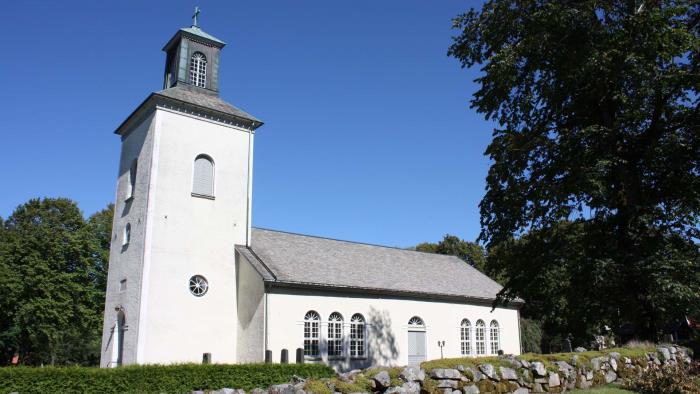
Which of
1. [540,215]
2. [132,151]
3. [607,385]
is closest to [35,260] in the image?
[132,151]

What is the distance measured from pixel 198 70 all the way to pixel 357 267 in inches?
521

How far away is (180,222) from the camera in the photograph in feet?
78.9

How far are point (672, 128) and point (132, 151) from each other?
22965 mm

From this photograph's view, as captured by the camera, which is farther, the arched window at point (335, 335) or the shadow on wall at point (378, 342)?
the shadow on wall at point (378, 342)

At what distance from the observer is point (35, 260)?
39.4 metres

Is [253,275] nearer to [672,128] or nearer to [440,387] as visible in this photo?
[440,387]

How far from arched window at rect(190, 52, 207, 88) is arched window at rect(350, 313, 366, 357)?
46.7ft

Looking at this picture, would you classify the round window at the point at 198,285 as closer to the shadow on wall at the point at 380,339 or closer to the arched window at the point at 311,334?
the arched window at the point at 311,334

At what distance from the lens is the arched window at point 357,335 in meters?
25.8

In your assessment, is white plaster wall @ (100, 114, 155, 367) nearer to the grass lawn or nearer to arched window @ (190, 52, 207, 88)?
arched window @ (190, 52, 207, 88)

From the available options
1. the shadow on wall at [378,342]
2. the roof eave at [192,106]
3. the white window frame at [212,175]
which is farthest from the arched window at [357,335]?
the roof eave at [192,106]

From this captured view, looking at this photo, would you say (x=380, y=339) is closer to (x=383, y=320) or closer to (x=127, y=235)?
(x=383, y=320)

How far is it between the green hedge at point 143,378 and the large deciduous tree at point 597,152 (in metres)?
9.45

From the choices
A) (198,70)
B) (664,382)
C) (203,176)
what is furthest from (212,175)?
(664,382)
